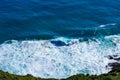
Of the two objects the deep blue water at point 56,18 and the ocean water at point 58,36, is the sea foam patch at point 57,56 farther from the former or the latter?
the deep blue water at point 56,18

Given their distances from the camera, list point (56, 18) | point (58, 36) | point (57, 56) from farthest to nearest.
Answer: point (56, 18) → point (58, 36) → point (57, 56)

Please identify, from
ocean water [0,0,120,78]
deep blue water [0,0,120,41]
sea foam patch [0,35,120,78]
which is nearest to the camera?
sea foam patch [0,35,120,78]

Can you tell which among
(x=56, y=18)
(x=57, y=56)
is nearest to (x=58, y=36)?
(x=56, y=18)

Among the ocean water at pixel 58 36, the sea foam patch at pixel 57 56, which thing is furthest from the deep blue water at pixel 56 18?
the sea foam patch at pixel 57 56

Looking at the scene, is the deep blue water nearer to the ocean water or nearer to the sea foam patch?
the ocean water

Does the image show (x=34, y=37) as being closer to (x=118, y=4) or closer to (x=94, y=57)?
(x=94, y=57)

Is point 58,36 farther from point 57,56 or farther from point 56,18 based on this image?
point 57,56

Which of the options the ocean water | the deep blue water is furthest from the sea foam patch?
the deep blue water
